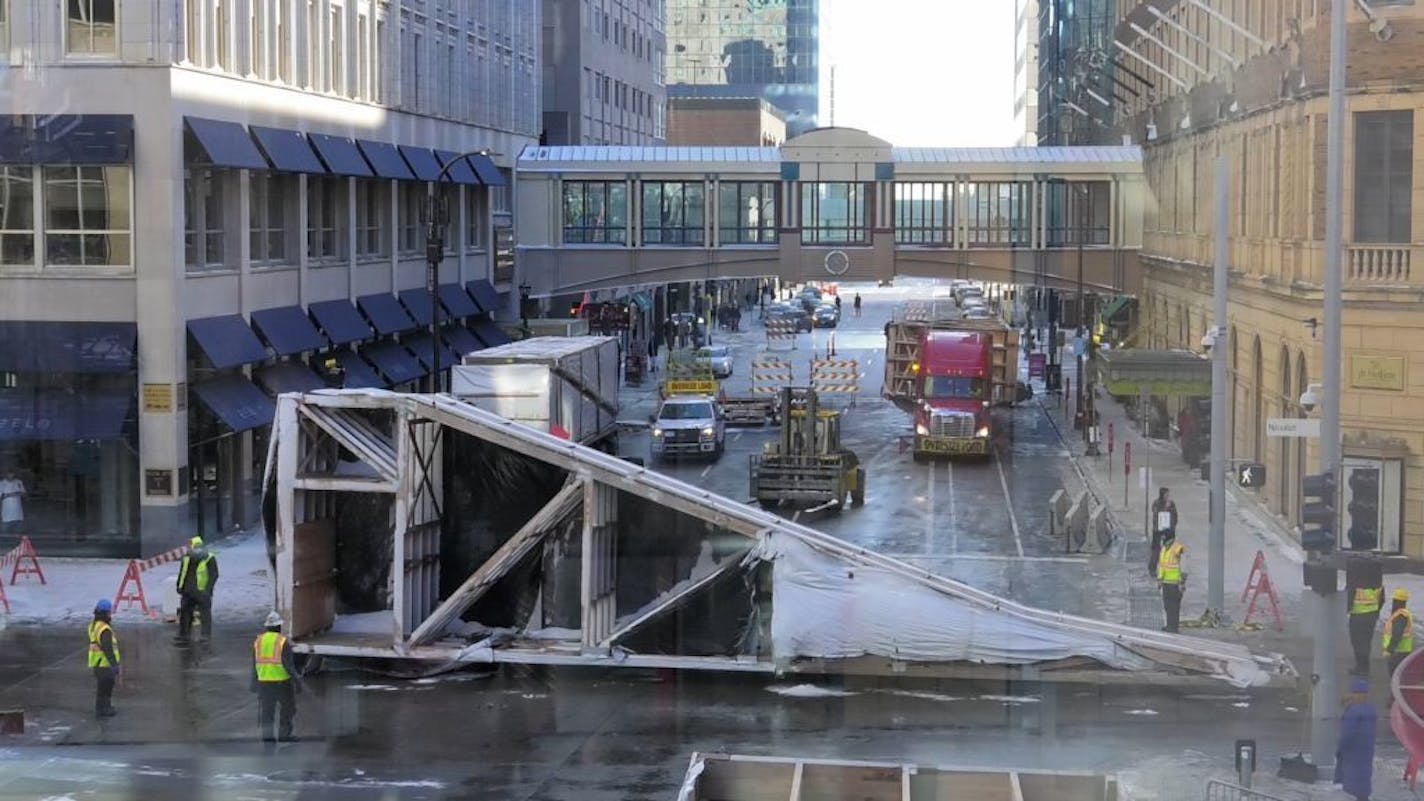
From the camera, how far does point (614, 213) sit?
238 ft

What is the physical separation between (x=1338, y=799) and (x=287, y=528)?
512 inches

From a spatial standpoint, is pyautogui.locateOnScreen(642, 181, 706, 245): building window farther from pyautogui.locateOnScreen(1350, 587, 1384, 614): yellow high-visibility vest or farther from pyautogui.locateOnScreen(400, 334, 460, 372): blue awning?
pyautogui.locateOnScreen(1350, 587, 1384, 614): yellow high-visibility vest

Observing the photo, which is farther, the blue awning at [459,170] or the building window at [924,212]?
the building window at [924,212]

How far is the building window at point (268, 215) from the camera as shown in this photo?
4331cm

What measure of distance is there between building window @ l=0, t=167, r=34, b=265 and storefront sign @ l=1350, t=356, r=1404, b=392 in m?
23.3

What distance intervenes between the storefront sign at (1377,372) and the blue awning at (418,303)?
90.3 feet

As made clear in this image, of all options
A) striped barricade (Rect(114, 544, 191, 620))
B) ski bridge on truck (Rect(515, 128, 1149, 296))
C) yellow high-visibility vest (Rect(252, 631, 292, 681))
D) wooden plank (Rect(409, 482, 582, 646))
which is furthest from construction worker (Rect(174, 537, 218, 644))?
ski bridge on truck (Rect(515, 128, 1149, 296))

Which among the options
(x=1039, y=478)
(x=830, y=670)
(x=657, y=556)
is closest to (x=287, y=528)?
(x=657, y=556)

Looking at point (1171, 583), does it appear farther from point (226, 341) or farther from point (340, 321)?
point (340, 321)

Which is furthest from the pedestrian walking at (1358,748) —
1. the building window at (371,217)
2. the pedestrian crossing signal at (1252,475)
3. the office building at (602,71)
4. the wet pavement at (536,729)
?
the office building at (602,71)

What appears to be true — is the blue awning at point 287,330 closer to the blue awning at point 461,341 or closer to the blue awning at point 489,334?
the blue awning at point 461,341

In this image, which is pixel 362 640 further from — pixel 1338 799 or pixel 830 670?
pixel 1338 799

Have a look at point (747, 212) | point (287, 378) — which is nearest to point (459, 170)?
point (747, 212)

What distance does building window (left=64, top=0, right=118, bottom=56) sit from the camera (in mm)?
36906
